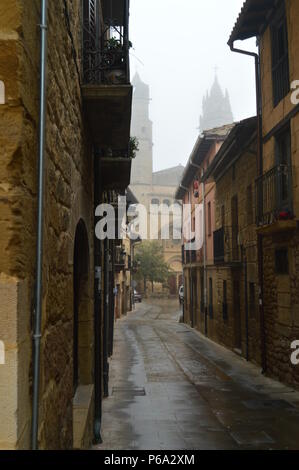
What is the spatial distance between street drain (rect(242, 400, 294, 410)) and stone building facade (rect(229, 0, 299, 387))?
1.04 metres

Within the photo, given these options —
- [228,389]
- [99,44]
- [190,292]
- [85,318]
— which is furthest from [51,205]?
[190,292]

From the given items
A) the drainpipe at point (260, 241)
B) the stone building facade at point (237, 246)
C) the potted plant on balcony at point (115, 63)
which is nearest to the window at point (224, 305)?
the stone building facade at point (237, 246)

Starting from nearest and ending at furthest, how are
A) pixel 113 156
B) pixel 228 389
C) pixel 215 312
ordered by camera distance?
pixel 113 156, pixel 228 389, pixel 215 312

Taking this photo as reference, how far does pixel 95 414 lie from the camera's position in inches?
252

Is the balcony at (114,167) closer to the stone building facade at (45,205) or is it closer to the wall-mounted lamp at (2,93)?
the stone building facade at (45,205)

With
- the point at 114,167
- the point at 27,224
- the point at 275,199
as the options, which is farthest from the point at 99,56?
the point at 275,199

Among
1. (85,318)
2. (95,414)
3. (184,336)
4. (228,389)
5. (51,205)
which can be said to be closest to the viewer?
(51,205)

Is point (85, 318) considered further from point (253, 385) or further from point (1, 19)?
point (253, 385)

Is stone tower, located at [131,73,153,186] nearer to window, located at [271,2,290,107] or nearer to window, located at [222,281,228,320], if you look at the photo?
window, located at [222,281,228,320]

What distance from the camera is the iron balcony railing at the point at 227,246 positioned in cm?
1590

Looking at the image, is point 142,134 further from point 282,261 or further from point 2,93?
point 2,93

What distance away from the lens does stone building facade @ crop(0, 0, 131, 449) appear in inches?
88.1

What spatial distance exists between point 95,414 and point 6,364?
454 centimetres

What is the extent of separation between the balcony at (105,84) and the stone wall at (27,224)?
1.43m
